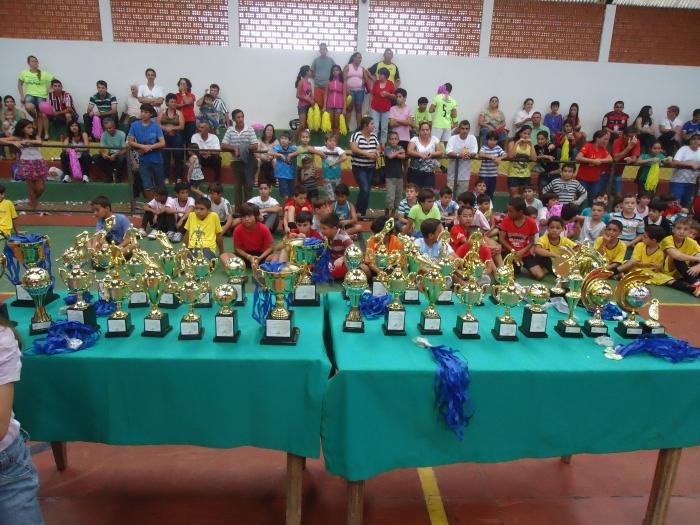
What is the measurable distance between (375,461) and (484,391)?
50 centimetres

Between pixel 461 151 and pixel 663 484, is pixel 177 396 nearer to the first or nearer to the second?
pixel 663 484

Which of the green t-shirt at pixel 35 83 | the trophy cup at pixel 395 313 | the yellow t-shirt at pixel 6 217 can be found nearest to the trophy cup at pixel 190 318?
the trophy cup at pixel 395 313

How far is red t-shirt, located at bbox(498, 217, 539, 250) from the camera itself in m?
5.58

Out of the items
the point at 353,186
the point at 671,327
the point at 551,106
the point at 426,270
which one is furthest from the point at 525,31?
the point at 426,270

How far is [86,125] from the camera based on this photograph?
29.0 feet

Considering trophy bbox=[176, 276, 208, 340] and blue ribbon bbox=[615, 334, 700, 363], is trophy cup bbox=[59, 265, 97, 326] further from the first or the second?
blue ribbon bbox=[615, 334, 700, 363]

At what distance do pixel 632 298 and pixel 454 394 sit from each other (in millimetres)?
1024

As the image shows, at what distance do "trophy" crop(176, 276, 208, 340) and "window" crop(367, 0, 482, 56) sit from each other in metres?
8.53

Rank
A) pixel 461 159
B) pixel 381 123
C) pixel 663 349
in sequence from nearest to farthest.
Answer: pixel 663 349
pixel 461 159
pixel 381 123

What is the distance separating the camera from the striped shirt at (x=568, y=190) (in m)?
7.15

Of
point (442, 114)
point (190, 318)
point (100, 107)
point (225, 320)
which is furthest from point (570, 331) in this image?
point (100, 107)

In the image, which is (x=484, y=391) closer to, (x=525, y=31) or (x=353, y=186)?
(x=353, y=186)

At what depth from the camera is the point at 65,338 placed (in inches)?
78.9

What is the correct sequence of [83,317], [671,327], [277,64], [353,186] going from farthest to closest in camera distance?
1. [277,64]
2. [353,186]
3. [671,327]
4. [83,317]
